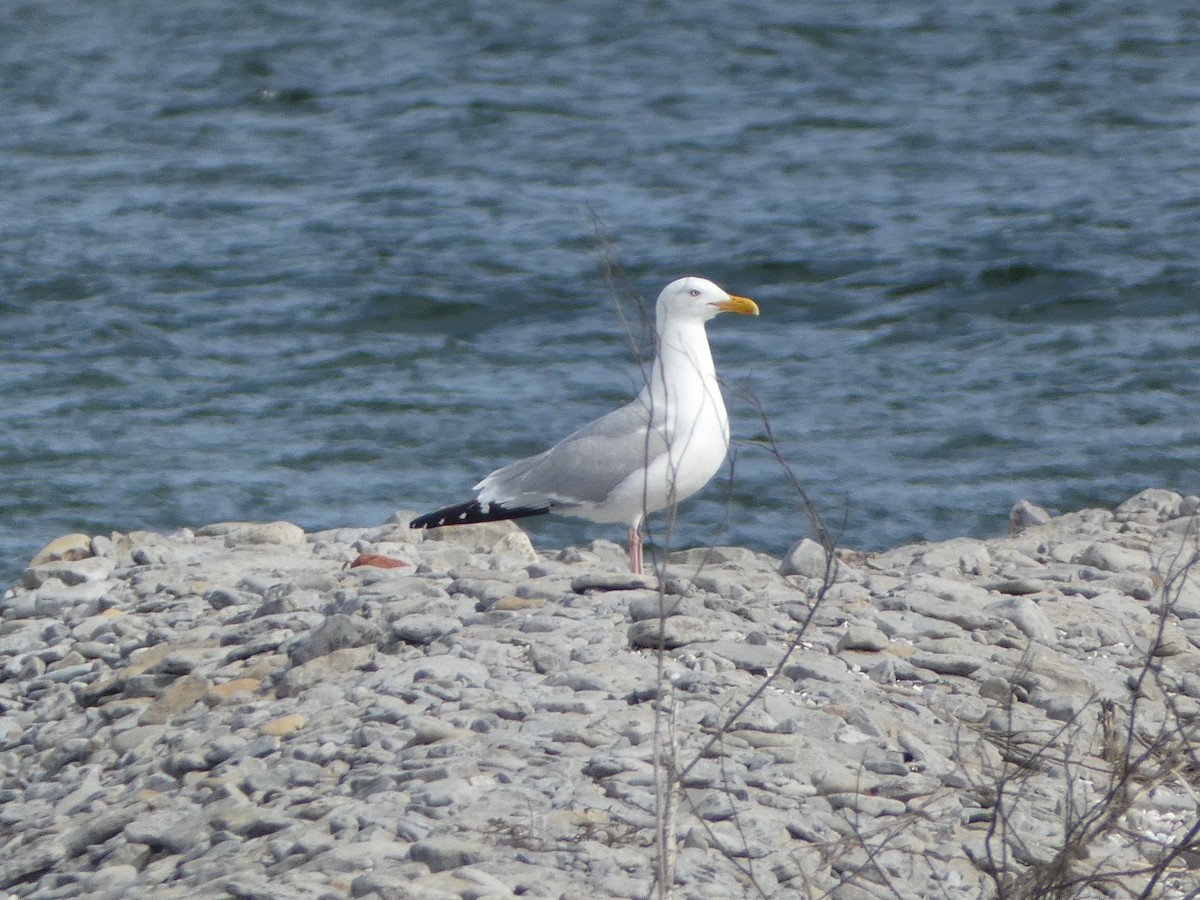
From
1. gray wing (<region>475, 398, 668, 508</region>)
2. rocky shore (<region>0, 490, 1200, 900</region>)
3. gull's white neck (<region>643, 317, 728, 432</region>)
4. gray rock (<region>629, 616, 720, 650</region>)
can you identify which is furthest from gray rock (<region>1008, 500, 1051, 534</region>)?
gray rock (<region>629, 616, 720, 650</region>)

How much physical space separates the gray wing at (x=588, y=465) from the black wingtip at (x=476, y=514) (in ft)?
0.10

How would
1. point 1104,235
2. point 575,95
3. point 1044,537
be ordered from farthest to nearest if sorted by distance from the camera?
1. point 575,95
2. point 1104,235
3. point 1044,537

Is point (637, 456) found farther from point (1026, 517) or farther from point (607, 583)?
point (1026, 517)

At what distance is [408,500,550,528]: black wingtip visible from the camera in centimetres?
748

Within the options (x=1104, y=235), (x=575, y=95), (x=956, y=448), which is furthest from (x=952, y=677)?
(x=575, y=95)

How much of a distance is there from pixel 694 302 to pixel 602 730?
9.52 feet

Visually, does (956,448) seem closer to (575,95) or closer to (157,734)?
(157,734)

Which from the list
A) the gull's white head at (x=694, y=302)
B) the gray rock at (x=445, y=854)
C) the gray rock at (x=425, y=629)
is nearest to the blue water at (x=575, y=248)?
the gull's white head at (x=694, y=302)

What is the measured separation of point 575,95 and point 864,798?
14.9 m

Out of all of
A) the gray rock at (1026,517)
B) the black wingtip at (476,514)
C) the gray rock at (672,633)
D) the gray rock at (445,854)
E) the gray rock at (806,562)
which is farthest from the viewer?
the gray rock at (1026,517)

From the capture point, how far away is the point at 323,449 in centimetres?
1167

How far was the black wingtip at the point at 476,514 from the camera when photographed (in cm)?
748

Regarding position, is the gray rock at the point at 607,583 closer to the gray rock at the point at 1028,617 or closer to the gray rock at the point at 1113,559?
the gray rock at the point at 1028,617

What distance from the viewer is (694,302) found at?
7.61m
